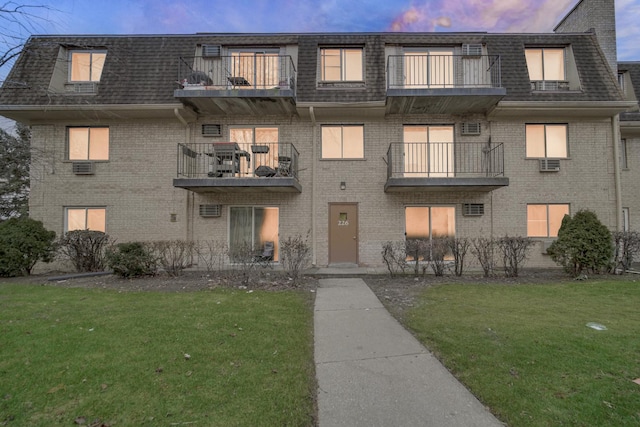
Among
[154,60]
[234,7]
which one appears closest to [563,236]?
[154,60]

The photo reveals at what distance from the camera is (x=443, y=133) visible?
1170 centimetres

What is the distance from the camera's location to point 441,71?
455 inches

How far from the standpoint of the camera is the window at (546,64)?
11633 mm

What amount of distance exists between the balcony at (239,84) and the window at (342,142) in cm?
157

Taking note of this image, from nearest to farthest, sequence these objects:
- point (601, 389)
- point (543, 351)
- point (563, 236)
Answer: point (601, 389), point (543, 351), point (563, 236)

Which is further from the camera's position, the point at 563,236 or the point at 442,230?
the point at 442,230

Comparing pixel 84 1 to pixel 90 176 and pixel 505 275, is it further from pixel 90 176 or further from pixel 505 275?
pixel 505 275

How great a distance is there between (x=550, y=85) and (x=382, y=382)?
1292 cm

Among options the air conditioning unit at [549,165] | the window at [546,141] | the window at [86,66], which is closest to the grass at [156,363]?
the window at [86,66]

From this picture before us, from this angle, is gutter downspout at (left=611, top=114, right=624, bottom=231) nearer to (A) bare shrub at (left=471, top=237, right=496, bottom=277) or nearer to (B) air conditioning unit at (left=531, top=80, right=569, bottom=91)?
(B) air conditioning unit at (left=531, top=80, right=569, bottom=91)

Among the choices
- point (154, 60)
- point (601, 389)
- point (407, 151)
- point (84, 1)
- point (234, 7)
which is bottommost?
point (601, 389)

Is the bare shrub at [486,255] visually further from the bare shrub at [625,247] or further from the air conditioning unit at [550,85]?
the air conditioning unit at [550,85]

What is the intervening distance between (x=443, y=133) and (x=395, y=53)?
339 centimetres

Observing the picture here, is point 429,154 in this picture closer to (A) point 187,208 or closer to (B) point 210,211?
(B) point 210,211
